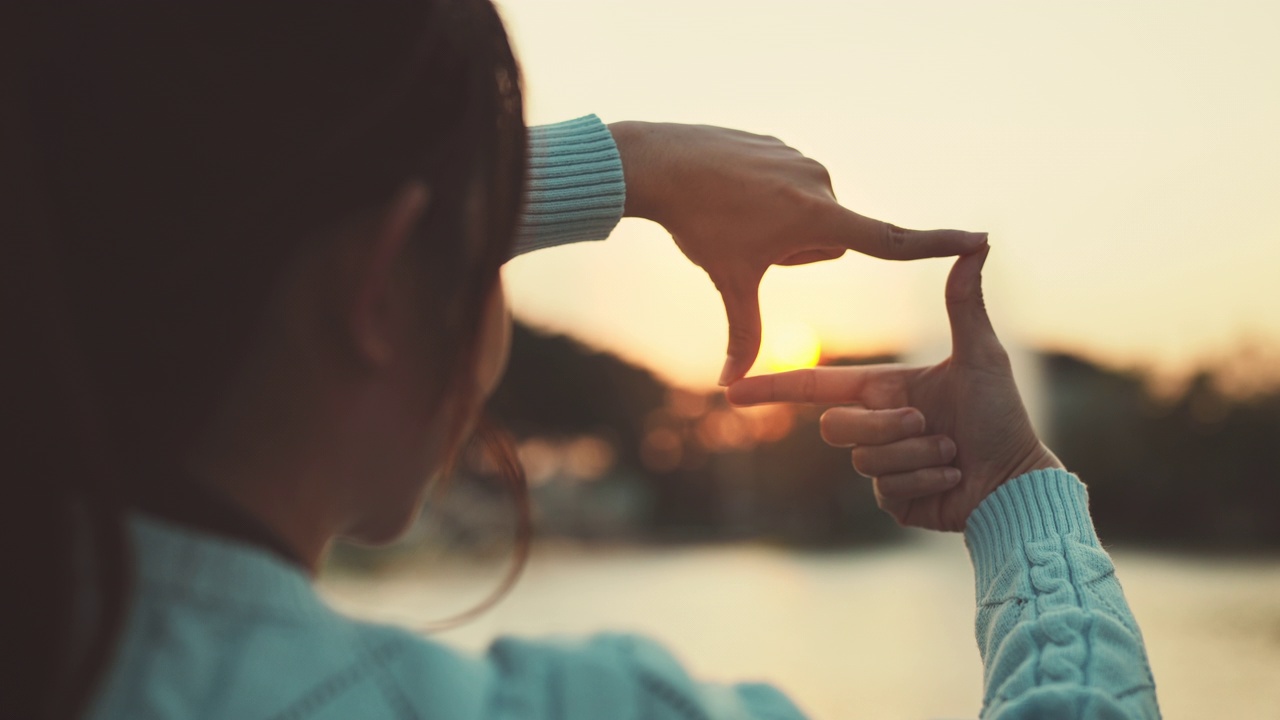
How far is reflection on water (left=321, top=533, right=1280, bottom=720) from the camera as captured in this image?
5.16 meters

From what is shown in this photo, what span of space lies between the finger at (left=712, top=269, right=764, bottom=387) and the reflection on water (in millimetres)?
1498

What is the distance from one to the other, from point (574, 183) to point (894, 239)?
342 millimetres

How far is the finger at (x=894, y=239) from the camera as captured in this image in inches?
43.0

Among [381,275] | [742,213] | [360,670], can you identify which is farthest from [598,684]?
[742,213]

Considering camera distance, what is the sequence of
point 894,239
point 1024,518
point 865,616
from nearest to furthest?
point 1024,518
point 894,239
point 865,616

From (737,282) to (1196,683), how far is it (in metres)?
4.97

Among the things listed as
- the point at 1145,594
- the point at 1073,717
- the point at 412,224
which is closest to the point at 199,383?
the point at 412,224

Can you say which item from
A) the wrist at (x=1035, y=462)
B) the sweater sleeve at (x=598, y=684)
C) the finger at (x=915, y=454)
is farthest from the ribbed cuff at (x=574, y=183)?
the sweater sleeve at (x=598, y=684)

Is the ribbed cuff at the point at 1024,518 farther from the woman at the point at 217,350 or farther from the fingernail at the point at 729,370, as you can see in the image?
the woman at the point at 217,350

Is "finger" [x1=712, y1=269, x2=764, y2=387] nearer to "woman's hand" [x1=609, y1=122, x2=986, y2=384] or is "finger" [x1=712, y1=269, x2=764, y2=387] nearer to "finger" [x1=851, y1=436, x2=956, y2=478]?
"woman's hand" [x1=609, y1=122, x2=986, y2=384]

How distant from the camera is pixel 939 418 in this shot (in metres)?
1.17

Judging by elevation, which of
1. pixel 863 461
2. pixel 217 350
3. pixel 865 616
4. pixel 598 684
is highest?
pixel 217 350

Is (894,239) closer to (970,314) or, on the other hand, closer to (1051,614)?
(970,314)

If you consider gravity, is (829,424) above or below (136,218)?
below
